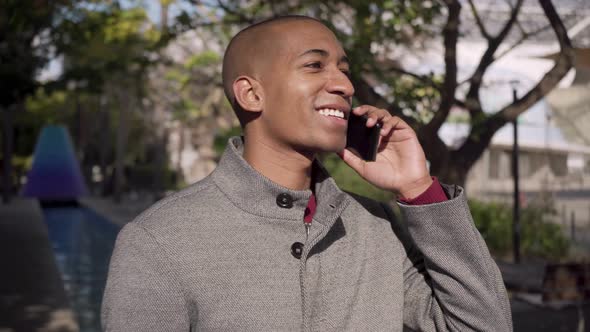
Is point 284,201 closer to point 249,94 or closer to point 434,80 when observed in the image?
point 249,94

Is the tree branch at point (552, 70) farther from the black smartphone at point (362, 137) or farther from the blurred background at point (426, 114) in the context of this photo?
the black smartphone at point (362, 137)

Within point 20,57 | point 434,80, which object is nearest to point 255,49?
point 434,80

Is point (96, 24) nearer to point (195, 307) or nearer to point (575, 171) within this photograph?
point (575, 171)

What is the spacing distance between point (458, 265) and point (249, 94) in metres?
0.73

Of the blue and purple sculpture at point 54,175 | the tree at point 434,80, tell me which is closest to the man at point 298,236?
the tree at point 434,80

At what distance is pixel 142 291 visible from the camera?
1844 millimetres

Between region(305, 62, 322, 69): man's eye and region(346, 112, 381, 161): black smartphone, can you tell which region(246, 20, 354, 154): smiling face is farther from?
region(346, 112, 381, 161): black smartphone

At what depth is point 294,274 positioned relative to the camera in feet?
6.68

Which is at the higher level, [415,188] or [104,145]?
[415,188]

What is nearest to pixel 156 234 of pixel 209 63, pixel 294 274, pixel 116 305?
pixel 116 305

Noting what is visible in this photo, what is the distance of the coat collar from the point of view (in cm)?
211

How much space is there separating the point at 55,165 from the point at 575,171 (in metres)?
20.5

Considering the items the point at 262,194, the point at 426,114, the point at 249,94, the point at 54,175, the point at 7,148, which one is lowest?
the point at 54,175

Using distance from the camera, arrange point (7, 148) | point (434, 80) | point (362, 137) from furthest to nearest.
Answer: point (7, 148) < point (434, 80) < point (362, 137)
